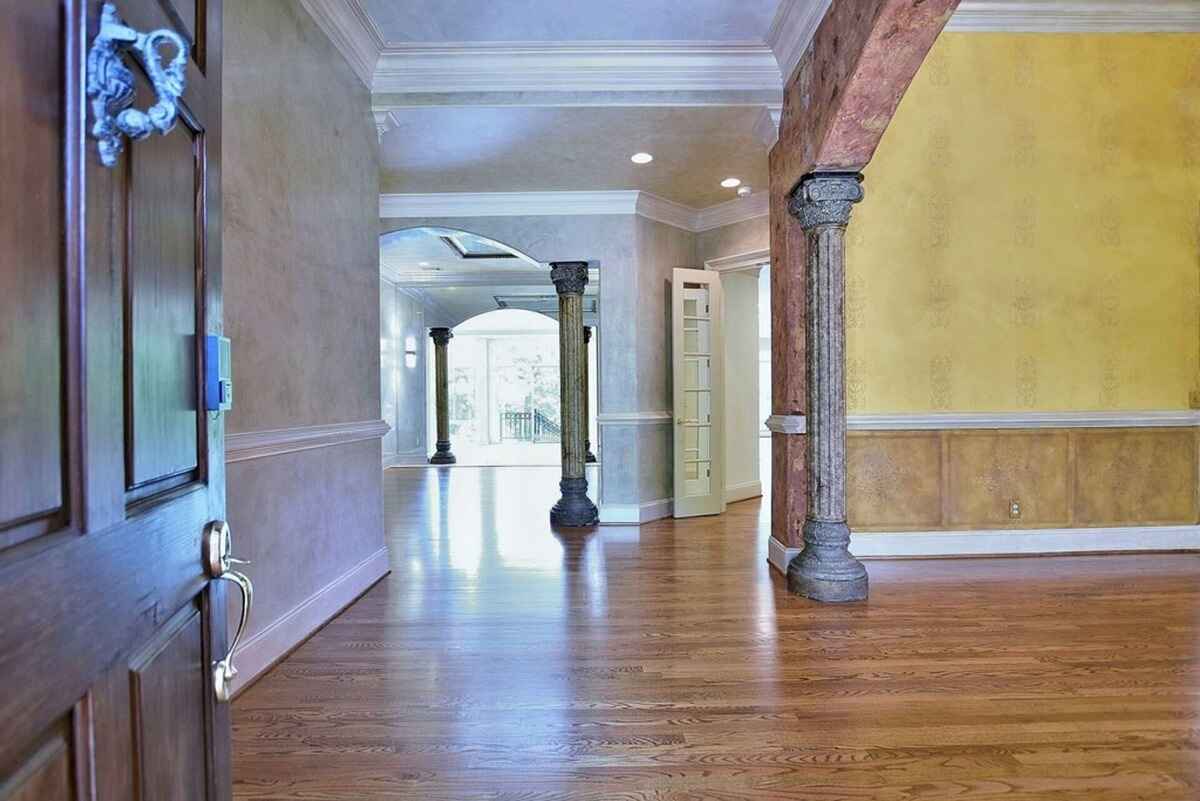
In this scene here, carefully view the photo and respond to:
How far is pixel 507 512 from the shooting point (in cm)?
604

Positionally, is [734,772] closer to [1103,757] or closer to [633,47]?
[1103,757]

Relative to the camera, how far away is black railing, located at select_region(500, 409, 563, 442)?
16406 millimetres

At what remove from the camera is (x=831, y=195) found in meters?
3.30

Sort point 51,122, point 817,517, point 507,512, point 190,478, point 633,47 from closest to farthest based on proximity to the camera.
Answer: point 51,122
point 190,478
point 817,517
point 633,47
point 507,512

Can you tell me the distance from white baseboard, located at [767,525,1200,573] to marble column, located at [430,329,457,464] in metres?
7.45

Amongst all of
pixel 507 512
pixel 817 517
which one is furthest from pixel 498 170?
pixel 817 517

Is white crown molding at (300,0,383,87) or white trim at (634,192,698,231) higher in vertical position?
white crown molding at (300,0,383,87)

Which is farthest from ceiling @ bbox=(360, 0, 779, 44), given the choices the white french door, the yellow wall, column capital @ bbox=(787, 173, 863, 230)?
the white french door

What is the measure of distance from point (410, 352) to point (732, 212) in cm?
652

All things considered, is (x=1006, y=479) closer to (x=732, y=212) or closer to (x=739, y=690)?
(x=739, y=690)

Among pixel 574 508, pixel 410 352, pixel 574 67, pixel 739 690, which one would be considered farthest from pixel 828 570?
pixel 410 352

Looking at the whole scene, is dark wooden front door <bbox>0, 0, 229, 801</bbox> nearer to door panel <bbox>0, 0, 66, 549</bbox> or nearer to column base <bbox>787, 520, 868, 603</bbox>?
door panel <bbox>0, 0, 66, 549</bbox>

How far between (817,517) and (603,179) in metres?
3.16

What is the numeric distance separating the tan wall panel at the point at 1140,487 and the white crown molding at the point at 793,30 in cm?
311
